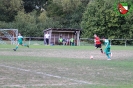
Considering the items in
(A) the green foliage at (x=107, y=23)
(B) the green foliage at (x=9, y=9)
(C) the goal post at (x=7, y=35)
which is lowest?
(C) the goal post at (x=7, y=35)

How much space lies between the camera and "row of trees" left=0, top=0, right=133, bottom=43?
63653 mm

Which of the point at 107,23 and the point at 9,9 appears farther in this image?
the point at 9,9

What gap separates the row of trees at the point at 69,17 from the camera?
6365 cm

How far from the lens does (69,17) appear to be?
8350 centimetres

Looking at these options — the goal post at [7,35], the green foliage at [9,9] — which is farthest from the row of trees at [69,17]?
the goal post at [7,35]

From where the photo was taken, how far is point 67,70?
17531mm

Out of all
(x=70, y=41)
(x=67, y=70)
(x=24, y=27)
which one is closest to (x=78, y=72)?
(x=67, y=70)

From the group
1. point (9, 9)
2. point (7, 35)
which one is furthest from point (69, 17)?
point (7, 35)

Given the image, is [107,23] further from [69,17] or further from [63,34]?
[69,17]

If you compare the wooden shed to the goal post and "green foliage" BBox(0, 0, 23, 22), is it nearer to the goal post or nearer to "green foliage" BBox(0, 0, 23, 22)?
the goal post

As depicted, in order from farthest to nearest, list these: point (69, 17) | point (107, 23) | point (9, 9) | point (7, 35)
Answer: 1. point (69, 17)
2. point (9, 9)
3. point (107, 23)
4. point (7, 35)

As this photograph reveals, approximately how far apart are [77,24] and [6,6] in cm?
1680

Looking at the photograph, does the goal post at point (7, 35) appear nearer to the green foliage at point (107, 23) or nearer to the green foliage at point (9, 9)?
the green foliage at point (107, 23)

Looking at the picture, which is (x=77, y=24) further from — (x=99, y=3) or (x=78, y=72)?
(x=78, y=72)
